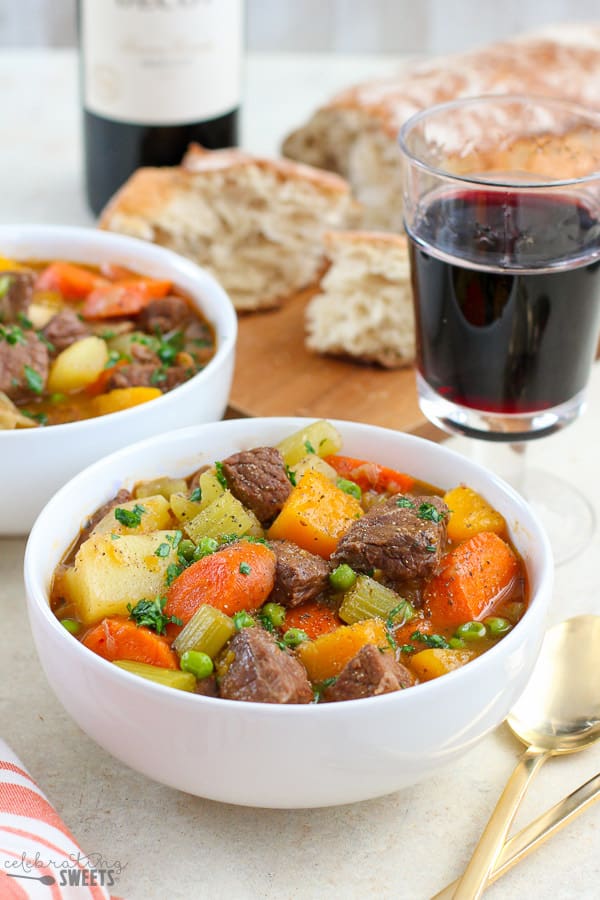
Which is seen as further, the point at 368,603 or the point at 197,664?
the point at 368,603

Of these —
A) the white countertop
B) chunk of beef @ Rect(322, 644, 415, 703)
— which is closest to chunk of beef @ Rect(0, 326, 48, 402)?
the white countertop

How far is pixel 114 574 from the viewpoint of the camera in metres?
2.16

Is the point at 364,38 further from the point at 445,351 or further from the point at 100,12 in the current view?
the point at 445,351

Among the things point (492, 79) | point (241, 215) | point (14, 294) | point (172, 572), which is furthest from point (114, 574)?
point (492, 79)

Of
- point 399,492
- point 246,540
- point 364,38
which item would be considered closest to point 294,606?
point 246,540

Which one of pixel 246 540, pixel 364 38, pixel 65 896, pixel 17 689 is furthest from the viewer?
pixel 364 38

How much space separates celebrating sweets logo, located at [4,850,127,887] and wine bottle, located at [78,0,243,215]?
2.78m

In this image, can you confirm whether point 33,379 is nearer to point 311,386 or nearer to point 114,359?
point 114,359

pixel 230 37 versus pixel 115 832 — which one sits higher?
pixel 230 37

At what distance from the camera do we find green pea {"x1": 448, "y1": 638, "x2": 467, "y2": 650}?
6.89 ft

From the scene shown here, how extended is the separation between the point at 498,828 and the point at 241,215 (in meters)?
2.41

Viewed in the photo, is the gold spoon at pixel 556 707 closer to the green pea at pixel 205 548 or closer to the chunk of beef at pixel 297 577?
the chunk of beef at pixel 297 577

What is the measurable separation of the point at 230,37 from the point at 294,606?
7.93ft

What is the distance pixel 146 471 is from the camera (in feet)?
8.24
